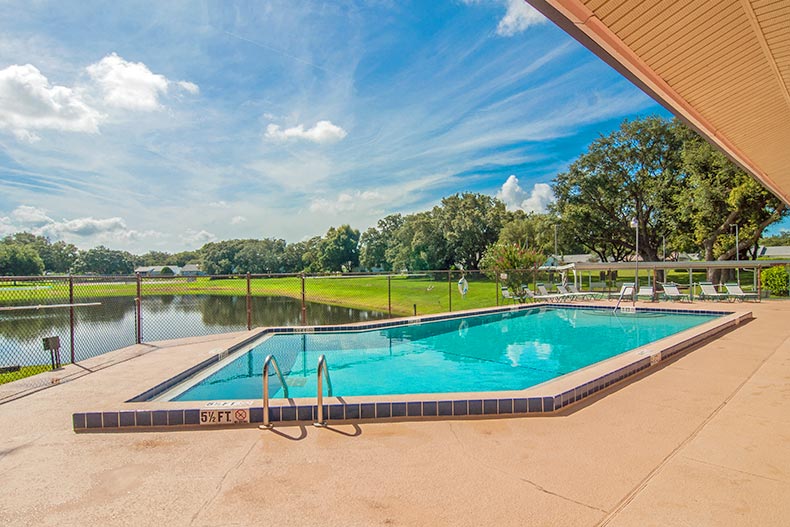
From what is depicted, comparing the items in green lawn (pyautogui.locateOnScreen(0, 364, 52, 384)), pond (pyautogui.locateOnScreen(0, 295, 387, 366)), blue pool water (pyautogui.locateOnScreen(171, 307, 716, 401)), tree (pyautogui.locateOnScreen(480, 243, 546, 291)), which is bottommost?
pond (pyautogui.locateOnScreen(0, 295, 387, 366))

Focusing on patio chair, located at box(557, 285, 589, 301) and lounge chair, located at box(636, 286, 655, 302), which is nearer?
lounge chair, located at box(636, 286, 655, 302)

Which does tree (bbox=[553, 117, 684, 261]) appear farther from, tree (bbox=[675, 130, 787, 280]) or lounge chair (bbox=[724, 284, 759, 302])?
lounge chair (bbox=[724, 284, 759, 302])

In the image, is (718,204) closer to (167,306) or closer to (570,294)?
(570,294)

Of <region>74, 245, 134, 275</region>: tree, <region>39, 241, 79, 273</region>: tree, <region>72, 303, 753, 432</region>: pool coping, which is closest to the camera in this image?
<region>72, 303, 753, 432</region>: pool coping

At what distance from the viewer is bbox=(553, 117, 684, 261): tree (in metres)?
24.9

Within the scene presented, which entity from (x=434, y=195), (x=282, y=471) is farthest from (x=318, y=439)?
(x=434, y=195)

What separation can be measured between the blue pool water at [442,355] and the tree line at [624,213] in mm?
6168

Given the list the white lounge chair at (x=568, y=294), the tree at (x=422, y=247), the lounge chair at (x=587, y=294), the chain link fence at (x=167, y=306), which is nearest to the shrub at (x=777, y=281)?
the chain link fence at (x=167, y=306)

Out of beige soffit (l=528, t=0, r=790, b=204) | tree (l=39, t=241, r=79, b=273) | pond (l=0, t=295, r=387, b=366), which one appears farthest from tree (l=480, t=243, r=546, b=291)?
tree (l=39, t=241, r=79, b=273)

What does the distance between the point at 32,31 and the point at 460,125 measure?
14.2 m

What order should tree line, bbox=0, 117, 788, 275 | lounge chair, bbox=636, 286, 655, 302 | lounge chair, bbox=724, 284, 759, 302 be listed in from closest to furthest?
lounge chair, bbox=724, 284, 759, 302, lounge chair, bbox=636, 286, 655, 302, tree line, bbox=0, 117, 788, 275

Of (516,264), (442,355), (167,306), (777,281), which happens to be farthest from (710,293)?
(167,306)

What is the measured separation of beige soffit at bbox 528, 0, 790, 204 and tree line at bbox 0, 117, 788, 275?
32.9ft

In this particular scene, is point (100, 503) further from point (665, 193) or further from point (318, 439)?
point (665, 193)
